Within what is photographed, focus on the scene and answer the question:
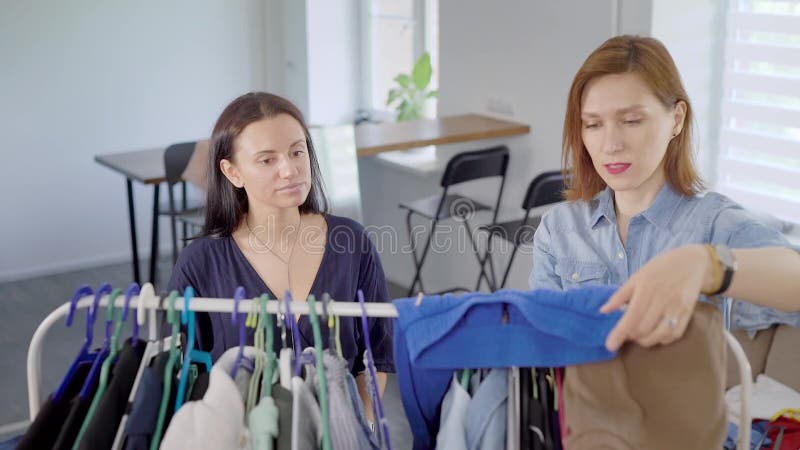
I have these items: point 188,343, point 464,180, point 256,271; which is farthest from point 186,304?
point 464,180

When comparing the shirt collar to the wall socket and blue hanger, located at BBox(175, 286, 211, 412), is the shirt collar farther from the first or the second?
the wall socket

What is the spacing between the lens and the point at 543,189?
4.06 meters

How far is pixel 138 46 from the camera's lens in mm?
5945

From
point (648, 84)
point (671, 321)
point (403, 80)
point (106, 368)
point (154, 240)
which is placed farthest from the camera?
point (403, 80)

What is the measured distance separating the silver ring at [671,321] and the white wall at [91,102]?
199 inches

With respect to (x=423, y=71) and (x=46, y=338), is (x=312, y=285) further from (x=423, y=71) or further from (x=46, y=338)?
(x=423, y=71)

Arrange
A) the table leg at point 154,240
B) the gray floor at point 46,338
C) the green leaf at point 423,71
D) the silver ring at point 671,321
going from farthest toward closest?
the green leaf at point 423,71 < the table leg at point 154,240 < the gray floor at point 46,338 < the silver ring at point 671,321

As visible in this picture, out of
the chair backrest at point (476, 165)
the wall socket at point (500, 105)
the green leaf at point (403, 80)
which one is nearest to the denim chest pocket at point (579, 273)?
the chair backrest at point (476, 165)

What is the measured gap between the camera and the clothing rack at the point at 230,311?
1463mm

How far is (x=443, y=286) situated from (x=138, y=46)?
7.99 feet

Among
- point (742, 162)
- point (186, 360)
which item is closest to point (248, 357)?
point (186, 360)

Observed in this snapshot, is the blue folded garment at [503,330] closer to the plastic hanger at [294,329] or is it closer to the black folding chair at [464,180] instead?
the plastic hanger at [294,329]

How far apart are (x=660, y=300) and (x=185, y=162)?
140 inches

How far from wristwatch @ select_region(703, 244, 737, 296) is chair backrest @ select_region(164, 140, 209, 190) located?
340 cm
